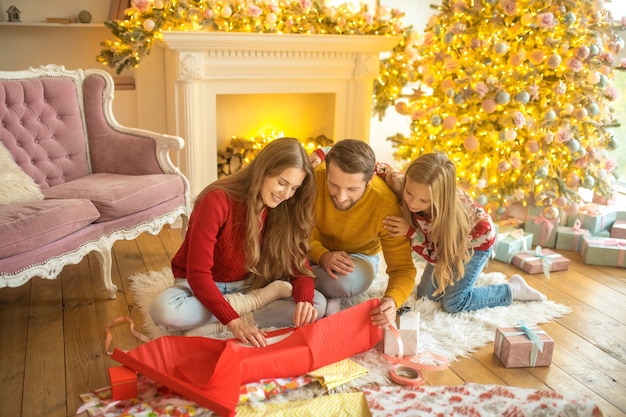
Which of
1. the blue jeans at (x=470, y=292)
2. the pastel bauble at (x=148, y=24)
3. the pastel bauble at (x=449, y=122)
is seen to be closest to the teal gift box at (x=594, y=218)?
the pastel bauble at (x=449, y=122)

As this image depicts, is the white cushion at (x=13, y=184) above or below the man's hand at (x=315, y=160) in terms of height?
below

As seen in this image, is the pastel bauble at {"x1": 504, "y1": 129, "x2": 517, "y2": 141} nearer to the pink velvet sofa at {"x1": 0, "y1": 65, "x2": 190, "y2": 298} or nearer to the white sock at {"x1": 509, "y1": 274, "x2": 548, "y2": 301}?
the white sock at {"x1": 509, "y1": 274, "x2": 548, "y2": 301}

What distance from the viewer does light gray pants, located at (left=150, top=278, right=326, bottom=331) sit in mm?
2104

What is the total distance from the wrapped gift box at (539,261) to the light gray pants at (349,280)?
1011mm

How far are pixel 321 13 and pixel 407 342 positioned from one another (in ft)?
7.35

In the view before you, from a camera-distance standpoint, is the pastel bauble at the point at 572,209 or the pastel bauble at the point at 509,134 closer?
the pastel bauble at the point at 509,134

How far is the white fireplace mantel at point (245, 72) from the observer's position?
11.3 feet

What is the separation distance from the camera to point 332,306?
2.37m

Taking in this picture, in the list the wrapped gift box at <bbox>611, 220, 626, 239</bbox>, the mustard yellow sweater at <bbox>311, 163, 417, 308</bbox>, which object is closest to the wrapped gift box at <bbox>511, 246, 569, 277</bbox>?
the wrapped gift box at <bbox>611, 220, 626, 239</bbox>

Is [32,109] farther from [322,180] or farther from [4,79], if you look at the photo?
[322,180]

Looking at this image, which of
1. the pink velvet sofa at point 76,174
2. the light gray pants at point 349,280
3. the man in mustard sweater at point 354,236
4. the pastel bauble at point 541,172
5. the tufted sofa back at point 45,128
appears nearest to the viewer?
the man in mustard sweater at point 354,236

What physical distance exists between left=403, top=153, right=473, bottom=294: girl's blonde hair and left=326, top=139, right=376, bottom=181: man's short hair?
0.63 ft

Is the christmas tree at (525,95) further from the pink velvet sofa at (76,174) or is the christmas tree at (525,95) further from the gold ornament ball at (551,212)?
the pink velvet sofa at (76,174)

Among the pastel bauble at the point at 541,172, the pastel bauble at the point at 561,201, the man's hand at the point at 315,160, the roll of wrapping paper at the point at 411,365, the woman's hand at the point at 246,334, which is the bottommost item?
the roll of wrapping paper at the point at 411,365
